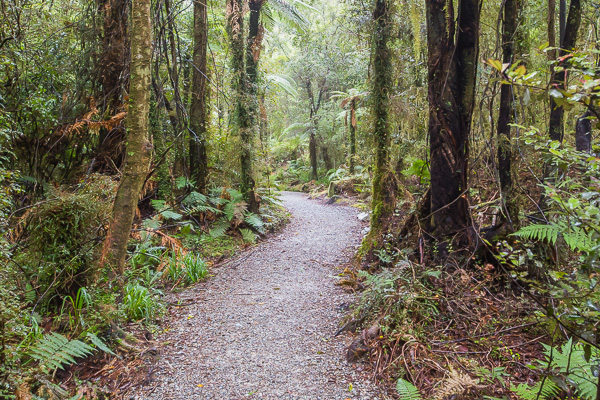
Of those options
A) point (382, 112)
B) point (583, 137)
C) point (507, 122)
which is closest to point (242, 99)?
point (382, 112)

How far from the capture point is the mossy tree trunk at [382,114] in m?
5.60

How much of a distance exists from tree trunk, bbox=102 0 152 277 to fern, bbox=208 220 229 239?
3337mm

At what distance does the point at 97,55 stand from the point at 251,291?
4820mm

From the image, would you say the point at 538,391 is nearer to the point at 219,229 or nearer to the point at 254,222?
the point at 219,229

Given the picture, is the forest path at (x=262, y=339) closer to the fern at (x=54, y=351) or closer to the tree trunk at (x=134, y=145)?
the fern at (x=54, y=351)

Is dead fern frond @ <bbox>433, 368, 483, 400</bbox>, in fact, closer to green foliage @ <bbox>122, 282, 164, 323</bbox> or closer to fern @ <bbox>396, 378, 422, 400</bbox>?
fern @ <bbox>396, 378, 422, 400</bbox>

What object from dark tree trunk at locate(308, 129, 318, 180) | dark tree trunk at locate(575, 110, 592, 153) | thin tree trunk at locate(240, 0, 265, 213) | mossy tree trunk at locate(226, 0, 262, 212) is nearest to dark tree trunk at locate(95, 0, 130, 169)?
mossy tree trunk at locate(226, 0, 262, 212)

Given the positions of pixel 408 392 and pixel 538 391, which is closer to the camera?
pixel 538 391

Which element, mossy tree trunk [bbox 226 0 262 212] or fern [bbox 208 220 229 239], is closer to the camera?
fern [bbox 208 220 229 239]

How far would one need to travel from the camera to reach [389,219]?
5664 millimetres

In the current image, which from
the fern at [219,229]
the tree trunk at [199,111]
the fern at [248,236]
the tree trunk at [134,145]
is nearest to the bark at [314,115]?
the tree trunk at [199,111]

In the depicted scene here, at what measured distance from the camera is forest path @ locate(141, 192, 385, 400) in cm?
286

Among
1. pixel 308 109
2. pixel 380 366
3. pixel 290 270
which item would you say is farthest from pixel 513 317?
pixel 308 109

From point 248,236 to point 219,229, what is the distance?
0.65 metres
